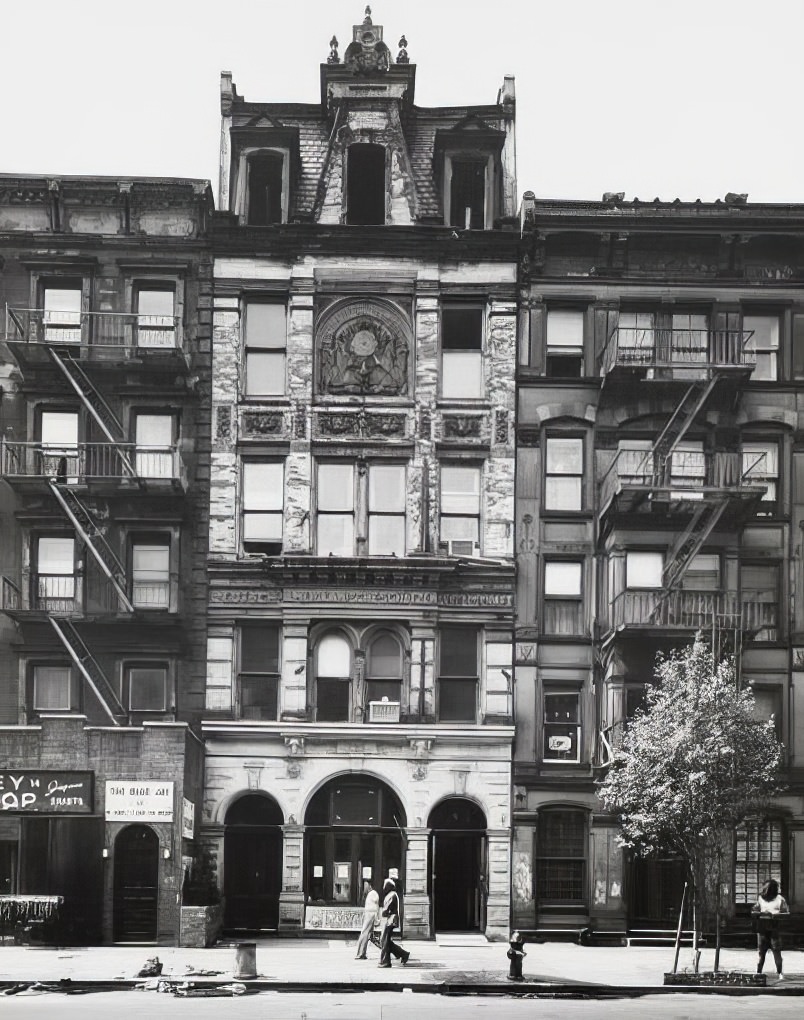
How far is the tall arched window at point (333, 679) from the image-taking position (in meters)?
39.1

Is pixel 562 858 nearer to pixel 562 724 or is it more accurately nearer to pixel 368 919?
pixel 562 724

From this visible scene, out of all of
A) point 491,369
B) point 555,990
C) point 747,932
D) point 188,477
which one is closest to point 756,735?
point 555,990

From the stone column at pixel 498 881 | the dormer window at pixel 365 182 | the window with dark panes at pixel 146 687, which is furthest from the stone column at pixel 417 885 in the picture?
the dormer window at pixel 365 182

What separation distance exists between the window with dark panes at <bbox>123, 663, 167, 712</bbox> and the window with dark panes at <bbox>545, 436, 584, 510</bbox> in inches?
405

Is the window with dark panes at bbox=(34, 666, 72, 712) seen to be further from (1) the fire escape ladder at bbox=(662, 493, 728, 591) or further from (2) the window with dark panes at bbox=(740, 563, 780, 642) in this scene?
(2) the window with dark panes at bbox=(740, 563, 780, 642)

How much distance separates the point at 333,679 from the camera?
128 feet

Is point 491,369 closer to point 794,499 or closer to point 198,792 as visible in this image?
point 794,499

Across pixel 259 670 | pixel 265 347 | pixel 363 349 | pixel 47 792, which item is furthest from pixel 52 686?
pixel 363 349

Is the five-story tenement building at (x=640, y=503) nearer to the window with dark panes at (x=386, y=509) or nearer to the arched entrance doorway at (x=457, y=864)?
the arched entrance doorway at (x=457, y=864)

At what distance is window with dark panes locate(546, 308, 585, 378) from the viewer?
40156 millimetres

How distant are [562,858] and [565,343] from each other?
12.5m

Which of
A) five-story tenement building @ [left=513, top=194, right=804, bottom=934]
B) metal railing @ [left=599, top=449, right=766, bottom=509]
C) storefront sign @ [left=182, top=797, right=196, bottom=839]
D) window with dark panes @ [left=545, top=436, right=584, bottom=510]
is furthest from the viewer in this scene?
window with dark panes @ [left=545, top=436, right=584, bottom=510]

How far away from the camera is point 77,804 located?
34.7 meters

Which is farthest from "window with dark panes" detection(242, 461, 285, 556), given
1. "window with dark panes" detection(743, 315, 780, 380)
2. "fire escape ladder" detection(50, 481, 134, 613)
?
"window with dark panes" detection(743, 315, 780, 380)
